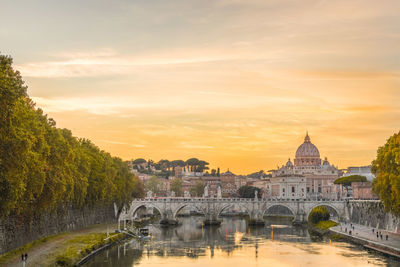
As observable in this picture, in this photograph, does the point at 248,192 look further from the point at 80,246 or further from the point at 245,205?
the point at 80,246

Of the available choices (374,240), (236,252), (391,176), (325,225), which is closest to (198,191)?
(325,225)

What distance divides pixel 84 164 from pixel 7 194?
1089 inches

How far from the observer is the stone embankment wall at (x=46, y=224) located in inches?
1562

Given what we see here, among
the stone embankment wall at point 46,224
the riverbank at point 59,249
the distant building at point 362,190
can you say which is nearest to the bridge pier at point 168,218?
the stone embankment wall at point 46,224

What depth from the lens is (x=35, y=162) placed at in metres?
35.6

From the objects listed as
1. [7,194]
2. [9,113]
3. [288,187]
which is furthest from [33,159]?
A: [288,187]

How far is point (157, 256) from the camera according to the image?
5153 cm

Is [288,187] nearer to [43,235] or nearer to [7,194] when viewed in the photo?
[43,235]

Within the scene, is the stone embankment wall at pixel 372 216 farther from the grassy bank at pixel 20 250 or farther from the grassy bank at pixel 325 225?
the grassy bank at pixel 20 250

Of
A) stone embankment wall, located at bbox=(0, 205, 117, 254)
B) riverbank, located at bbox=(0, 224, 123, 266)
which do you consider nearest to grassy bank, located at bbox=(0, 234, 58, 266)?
riverbank, located at bbox=(0, 224, 123, 266)

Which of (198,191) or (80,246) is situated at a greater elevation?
(198,191)

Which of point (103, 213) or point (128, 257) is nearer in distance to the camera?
point (128, 257)

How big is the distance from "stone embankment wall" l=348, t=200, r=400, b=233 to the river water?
8918 millimetres

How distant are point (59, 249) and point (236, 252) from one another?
18.9 meters
